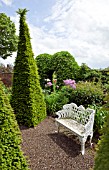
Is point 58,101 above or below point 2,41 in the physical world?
below

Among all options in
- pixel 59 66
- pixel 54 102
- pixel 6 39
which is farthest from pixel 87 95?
pixel 6 39

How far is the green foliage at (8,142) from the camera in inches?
116

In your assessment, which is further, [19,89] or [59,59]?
[59,59]

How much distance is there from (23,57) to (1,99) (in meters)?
4.57

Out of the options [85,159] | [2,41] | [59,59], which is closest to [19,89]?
[85,159]

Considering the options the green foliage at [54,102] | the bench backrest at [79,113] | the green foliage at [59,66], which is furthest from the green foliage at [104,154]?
the green foliage at [59,66]

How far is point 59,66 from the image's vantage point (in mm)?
14031

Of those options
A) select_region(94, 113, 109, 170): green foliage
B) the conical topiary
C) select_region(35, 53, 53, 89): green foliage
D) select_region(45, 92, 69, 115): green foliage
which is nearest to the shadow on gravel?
the conical topiary

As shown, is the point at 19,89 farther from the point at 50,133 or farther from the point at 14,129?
the point at 14,129

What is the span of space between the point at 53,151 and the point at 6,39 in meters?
24.6

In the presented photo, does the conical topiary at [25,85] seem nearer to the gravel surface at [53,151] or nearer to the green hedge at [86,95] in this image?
the gravel surface at [53,151]

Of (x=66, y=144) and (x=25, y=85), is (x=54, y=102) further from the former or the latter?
(x=66, y=144)

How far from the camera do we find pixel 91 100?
9.42 m

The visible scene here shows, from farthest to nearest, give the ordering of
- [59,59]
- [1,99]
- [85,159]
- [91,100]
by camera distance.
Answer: [59,59] → [91,100] → [85,159] → [1,99]
